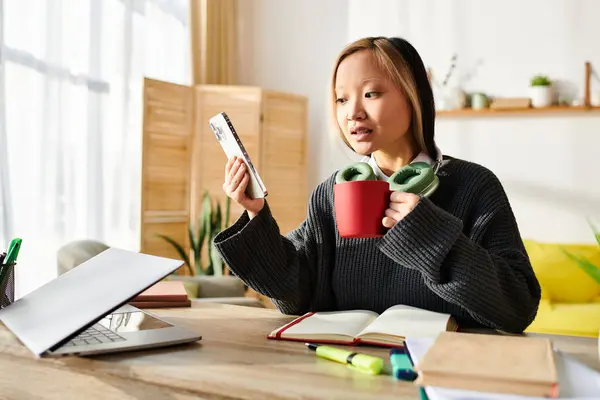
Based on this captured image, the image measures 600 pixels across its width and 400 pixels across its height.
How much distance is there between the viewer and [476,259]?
102 cm

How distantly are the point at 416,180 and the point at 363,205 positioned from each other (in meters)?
0.11

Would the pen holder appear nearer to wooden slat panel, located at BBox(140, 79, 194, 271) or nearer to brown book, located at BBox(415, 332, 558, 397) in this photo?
brown book, located at BBox(415, 332, 558, 397)

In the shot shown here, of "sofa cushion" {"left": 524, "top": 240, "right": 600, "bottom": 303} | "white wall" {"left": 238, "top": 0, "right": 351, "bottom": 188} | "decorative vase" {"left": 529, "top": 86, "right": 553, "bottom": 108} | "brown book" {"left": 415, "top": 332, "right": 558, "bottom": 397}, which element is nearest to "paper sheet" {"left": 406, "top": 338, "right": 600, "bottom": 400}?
"brown book" {"left": 415, "top": 332, "right": 558, "bottom": 397}

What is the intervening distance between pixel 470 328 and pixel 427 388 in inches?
19.8

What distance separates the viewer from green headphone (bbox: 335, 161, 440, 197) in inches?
40.8

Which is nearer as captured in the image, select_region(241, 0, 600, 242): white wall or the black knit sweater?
the black knit sweater

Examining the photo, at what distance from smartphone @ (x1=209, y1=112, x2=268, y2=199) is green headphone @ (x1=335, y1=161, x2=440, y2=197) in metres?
0.14

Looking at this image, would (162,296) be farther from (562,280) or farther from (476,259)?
(562,280)

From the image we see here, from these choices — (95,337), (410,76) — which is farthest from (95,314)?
(410,76)

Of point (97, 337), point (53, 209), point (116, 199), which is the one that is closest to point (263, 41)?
point (116, 199)

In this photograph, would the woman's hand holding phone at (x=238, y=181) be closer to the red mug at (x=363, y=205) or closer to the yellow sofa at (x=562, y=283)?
the red mug at (x=363, y=205)

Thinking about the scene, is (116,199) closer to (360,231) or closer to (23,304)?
(23,304)

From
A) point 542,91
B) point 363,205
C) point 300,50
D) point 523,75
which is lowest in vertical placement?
point 363,205

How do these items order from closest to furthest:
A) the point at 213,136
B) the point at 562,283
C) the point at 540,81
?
the point at 562,283
the point at 540,81
the point at 213,136
